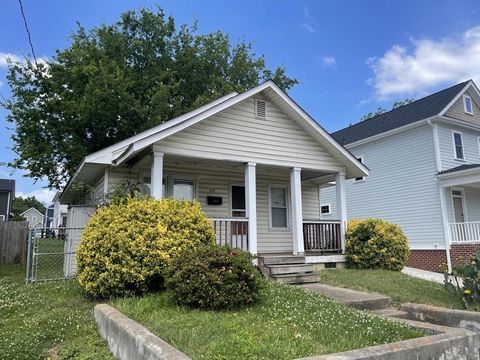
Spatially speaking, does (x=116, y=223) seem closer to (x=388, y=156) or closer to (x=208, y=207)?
(x=208, y=207)

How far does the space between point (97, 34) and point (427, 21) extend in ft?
60.4

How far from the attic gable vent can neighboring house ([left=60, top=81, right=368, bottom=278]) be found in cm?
3

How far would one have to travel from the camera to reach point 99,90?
1922 centimetres

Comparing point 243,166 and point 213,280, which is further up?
point 243,166

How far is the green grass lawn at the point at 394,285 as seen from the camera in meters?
7.59

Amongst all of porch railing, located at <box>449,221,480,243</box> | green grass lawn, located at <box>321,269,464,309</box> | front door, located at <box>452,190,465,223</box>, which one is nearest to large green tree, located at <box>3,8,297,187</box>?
front door, located at <box>452,190,465,223</box>

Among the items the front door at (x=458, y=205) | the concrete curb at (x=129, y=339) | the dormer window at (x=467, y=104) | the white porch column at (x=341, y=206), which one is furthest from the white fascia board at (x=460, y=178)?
the concrete curb at (x=129, y=339)

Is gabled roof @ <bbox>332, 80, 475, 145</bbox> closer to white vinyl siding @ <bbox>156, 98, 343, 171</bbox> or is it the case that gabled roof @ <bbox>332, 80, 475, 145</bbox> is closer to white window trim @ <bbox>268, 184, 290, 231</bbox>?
white vinyl siding @ <bbox>156, 98, 343, 171</bbox>

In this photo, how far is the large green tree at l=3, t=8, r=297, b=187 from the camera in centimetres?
2008

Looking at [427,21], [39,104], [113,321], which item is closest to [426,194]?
[427,21]

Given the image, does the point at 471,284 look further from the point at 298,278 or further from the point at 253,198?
the point at 253,198

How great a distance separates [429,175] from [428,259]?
12.5 feet

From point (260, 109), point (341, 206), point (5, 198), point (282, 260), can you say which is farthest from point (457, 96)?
point (5, 198)

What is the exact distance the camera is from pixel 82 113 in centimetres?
1973
